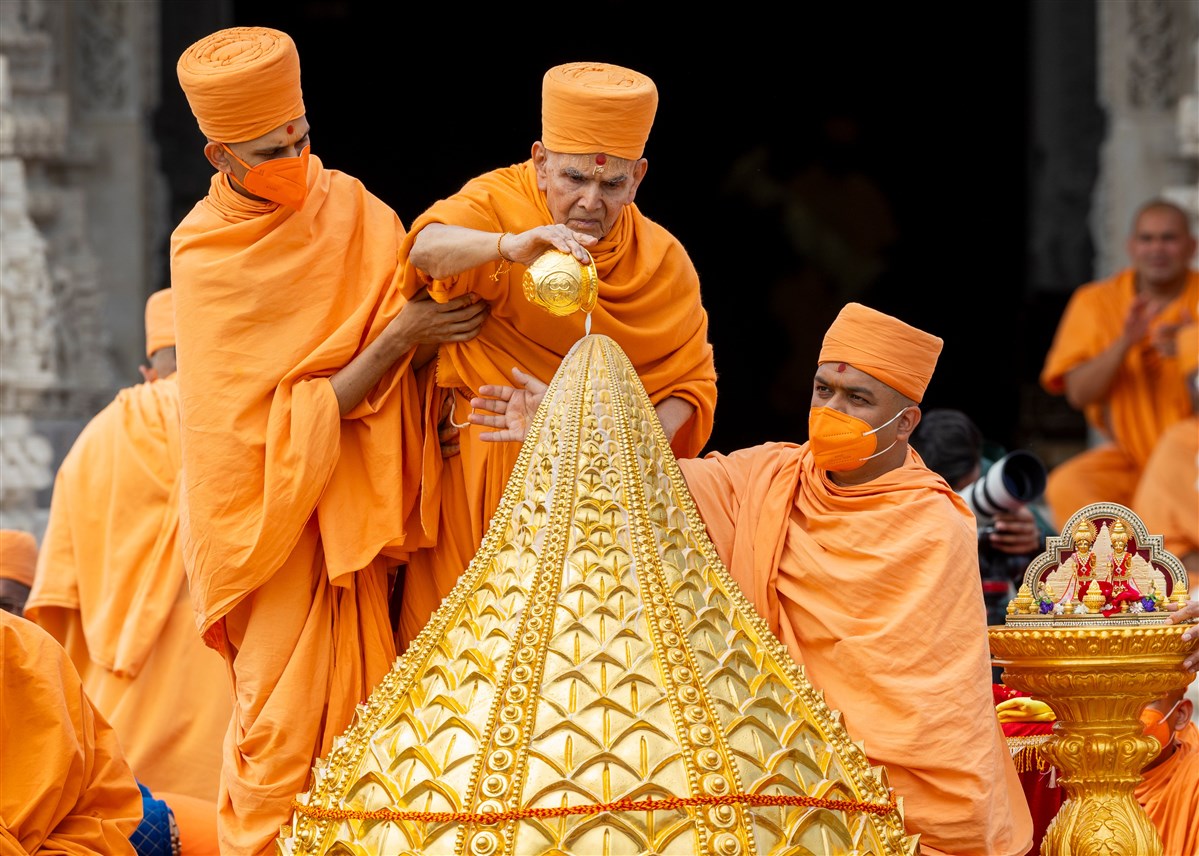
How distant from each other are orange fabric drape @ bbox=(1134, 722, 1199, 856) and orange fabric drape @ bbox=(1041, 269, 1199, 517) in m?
4.70

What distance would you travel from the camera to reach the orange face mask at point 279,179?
478cm

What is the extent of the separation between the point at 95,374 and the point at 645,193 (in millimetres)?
3165

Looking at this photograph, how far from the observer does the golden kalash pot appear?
4629 mm

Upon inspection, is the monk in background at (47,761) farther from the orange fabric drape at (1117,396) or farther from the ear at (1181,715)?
the orange fabric drape at (1117,396)

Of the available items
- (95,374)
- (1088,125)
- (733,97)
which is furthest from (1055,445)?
(95,374)

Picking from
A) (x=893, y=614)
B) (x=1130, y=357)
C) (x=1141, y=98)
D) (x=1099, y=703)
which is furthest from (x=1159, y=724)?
(x=1141, y=98)

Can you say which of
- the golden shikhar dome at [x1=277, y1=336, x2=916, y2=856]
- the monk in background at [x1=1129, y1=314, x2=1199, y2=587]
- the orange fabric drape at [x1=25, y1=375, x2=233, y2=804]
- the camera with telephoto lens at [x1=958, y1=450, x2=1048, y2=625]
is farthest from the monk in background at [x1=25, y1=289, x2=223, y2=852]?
the monk in background at [x1=1129, y1=314, x2=1199, y2=587]

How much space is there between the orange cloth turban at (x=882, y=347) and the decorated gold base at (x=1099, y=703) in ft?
A: 1.85

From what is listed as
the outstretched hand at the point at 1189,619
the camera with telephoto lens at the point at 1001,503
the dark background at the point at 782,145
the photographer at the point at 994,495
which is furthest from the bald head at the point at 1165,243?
the outstretched hand at the point at 1189,619

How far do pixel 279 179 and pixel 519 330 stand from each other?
592 mm

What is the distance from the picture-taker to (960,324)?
38.4 ft

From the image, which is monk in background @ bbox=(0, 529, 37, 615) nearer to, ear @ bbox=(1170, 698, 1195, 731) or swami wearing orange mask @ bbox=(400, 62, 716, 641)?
swami wearing orange mask @ bbox=(400, 62, 716, 641)

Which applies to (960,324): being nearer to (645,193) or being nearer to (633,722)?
(645,193)

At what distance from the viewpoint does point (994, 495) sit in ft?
20.1
